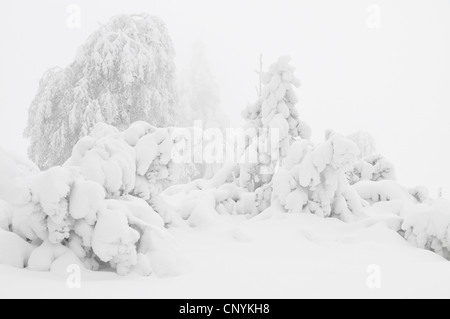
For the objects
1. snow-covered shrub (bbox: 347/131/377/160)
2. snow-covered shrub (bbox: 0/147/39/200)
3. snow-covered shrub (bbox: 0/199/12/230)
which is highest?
snow-covered shrub (bbox: 0/147/39/200)

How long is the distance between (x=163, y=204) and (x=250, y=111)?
4613mm

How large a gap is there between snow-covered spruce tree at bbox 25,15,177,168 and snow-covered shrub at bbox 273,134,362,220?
8654 mm

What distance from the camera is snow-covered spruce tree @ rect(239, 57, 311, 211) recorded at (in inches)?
394

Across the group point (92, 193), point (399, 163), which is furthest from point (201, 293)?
point (399, 163)

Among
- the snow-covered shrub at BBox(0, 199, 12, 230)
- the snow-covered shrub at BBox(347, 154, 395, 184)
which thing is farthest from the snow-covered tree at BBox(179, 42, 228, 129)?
the snow-covered shrub at BBox(0, 199, 12, 230)

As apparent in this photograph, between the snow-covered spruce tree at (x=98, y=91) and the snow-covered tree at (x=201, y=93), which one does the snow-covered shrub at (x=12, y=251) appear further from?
the snow-covered tree at (x=201, y=93)

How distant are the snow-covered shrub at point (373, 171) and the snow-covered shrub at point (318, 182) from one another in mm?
2322

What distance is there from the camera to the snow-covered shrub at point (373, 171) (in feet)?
34.1

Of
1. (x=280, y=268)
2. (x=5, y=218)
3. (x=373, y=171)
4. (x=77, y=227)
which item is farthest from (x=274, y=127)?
(x=5, y=218)

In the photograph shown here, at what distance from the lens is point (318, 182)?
7.73m

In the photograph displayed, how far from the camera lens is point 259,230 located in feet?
23.4

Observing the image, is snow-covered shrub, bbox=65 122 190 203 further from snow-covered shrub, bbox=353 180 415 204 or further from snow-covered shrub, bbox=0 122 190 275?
snow-covered shrub, bbox=353 180 415 204

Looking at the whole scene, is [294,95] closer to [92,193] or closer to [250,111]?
[250,111]

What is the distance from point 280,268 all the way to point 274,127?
5487mm
